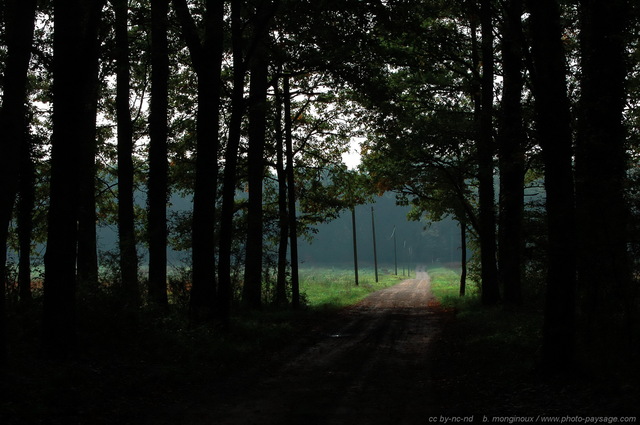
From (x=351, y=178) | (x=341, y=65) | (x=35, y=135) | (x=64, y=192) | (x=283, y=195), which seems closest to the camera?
(x=64, y=192)

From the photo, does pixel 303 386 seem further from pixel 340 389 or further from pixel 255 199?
pixel 255 199

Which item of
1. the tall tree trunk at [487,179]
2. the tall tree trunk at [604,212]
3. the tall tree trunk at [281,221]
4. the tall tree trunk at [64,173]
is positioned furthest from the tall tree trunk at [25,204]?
the tall tree trunk at [487,179]

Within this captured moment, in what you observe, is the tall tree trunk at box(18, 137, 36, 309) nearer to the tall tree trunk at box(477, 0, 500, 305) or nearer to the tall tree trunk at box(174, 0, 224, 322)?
the tall tree trunk at box(174, 0, 224, 322)

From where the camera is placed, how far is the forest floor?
666 cm

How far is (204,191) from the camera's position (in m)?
13.2

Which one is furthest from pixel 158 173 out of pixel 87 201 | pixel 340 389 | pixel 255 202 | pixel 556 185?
pixel 556 185

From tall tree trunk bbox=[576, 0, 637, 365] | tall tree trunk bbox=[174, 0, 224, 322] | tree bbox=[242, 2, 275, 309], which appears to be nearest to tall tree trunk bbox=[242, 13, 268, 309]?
tree bbox=[242, 2, 275, 309]

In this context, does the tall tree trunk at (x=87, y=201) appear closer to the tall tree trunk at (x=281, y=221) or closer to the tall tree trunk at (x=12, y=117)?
the tall tree trunk at (x=12, y=117)

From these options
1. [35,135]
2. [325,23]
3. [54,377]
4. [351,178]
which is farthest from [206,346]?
[351,178]

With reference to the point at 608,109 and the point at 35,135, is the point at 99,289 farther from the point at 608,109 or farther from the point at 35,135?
the point at 608,109

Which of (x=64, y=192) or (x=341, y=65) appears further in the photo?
(x=341, y=65)

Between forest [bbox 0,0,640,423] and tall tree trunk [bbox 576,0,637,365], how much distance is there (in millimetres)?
33

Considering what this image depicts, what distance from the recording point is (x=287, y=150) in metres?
22.6

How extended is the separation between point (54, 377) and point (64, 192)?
2996mm
